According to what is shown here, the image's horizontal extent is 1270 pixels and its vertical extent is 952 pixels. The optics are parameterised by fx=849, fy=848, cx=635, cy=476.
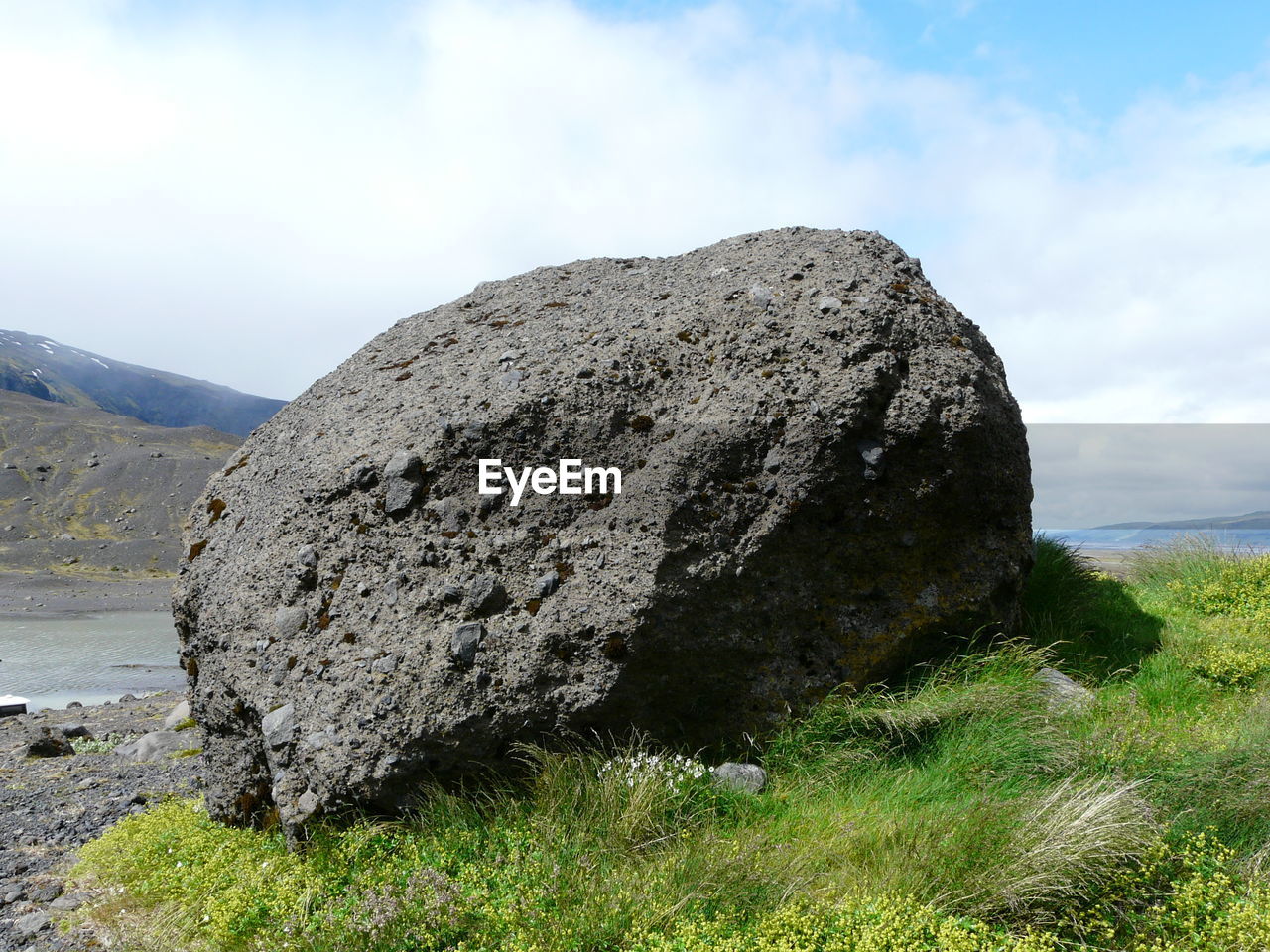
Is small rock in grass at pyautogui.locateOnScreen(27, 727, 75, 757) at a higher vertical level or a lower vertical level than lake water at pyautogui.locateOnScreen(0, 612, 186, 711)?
higher

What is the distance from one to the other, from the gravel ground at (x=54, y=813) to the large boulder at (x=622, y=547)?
3.76 ft

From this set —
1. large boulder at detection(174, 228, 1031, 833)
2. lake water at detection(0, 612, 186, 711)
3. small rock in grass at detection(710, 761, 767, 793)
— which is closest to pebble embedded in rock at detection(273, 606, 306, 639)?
large boulder at detection(174, 228, 1031, 833)

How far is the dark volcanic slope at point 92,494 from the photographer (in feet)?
147

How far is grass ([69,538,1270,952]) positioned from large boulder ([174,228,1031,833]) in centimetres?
34

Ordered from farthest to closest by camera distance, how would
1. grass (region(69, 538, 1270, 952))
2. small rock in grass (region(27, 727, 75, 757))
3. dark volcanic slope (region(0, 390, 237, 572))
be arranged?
dark volcanic slope (region(0, 390, 237, 572))
small rock in grass (region(27, 727, 75, 757))
grass (region(69, 538, 1270, 952))

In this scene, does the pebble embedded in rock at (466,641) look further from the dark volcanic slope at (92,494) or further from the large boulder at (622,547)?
the dark volcanic slope at (92,494)

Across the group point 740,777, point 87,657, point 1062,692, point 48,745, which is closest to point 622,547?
point 740,777

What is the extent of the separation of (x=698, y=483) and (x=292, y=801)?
3.21 metres

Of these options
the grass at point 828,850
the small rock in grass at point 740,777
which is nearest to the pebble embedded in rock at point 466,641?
the grass at point 828,850

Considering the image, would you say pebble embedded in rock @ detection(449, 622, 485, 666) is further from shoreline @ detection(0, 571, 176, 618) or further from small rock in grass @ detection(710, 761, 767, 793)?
shoreline @ detection(0, 571, 176, 618)

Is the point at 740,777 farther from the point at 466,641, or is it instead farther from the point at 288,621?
the point at 288,621

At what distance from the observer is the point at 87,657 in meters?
23.8

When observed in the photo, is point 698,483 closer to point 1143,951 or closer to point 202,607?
point 1143,951

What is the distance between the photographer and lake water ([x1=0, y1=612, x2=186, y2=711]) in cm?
1941
